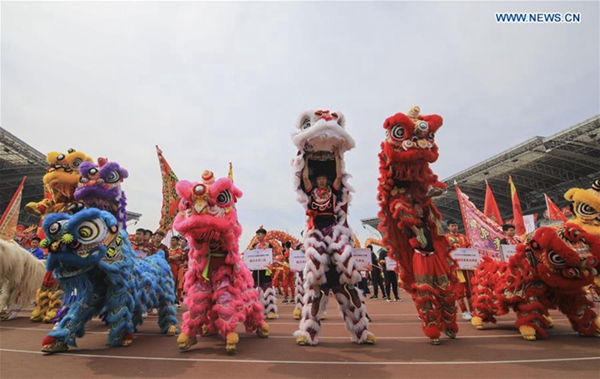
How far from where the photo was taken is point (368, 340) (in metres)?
4.27

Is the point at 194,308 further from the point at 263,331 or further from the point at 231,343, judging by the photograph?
the point at 263,331

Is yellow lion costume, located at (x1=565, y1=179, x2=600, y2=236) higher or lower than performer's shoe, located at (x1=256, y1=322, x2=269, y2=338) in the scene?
higher

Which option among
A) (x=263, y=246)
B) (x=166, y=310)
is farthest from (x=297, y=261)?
(x=166, y=310)

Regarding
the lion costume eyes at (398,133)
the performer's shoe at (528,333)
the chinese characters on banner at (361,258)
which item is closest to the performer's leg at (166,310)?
the chinese characters on banner at (361,258)

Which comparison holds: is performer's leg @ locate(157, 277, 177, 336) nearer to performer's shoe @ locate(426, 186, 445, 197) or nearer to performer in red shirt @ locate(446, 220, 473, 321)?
performer's shoe @ locate(426, 186, 445, 197)

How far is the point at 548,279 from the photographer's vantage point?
4242mm

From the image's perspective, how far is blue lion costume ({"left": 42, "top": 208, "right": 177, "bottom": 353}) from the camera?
3936 mm

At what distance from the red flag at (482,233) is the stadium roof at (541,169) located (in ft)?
49.3

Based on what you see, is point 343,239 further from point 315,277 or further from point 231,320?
point 231,320

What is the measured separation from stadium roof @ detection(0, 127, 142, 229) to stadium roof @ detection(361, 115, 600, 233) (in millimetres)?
27033

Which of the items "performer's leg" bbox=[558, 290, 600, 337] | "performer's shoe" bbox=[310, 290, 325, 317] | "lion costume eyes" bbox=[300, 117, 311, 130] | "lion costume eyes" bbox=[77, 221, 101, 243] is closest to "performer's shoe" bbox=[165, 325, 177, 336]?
"lion costume eyes" bbox=[77, 221, 101, 243]

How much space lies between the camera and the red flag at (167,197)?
927cm

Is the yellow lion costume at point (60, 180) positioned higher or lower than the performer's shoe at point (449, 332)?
higher

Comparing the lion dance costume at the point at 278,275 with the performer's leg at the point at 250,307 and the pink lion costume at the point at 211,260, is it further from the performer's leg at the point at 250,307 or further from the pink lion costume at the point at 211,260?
the pink lion costume at the point at 211,260
